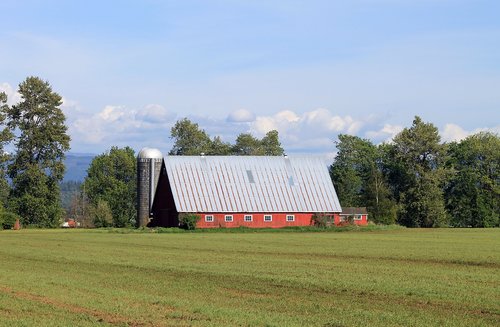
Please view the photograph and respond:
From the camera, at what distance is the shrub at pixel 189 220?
289 feet

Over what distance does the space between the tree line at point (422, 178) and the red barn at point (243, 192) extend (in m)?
15.3

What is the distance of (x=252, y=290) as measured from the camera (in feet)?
84.1

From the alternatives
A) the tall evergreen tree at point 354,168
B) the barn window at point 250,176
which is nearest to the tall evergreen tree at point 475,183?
the tall evergreen tree at point 354,168

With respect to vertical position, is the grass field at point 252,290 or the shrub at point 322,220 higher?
the shrub at point 322,220

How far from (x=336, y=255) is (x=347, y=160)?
328 ft

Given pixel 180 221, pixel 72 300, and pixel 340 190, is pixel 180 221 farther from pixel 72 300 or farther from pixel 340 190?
pixel 72 300

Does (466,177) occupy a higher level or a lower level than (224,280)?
higher

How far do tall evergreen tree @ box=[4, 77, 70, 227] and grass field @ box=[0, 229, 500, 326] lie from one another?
208ft

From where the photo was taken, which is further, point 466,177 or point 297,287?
point 466,177

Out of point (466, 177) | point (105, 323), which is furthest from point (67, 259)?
point (466, 177)

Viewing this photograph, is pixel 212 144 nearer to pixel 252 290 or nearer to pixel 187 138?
pixel 187 138

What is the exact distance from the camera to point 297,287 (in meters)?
26.5

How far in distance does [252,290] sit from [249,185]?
6925 centimetres

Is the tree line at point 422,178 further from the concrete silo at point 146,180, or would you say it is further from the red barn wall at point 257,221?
the concrete silo at point 146,180
